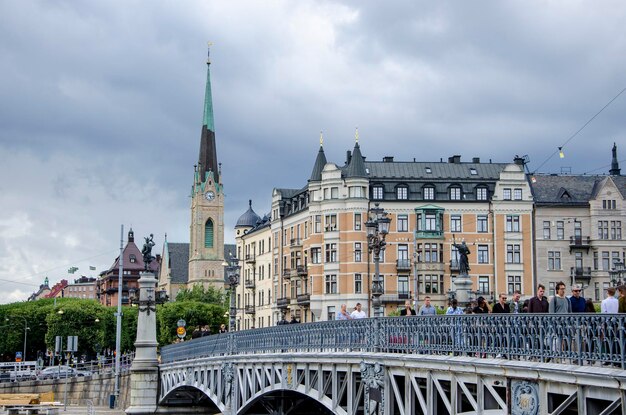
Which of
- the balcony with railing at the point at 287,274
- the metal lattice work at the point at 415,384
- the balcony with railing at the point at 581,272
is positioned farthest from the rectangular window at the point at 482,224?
the metal lattice work at the point at 415,384

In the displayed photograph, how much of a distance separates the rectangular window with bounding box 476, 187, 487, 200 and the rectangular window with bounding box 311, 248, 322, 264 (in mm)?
12960

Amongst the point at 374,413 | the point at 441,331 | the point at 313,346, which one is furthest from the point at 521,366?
the point at 313,346

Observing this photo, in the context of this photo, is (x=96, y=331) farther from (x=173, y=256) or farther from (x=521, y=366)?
(x=521, y=366)

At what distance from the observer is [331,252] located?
83.9m

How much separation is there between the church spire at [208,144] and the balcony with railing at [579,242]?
324 feet

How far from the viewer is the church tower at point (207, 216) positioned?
576 ft

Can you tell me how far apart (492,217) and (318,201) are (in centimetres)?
→ 1356

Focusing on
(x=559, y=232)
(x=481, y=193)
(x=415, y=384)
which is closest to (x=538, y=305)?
(x=415, y=384)

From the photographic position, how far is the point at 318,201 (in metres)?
85.3

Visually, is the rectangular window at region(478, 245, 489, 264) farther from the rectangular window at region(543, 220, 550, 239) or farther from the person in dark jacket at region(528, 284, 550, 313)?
the person in dark jacket at region(528, 284, 550, 313)

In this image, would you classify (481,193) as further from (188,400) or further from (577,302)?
(577,302)

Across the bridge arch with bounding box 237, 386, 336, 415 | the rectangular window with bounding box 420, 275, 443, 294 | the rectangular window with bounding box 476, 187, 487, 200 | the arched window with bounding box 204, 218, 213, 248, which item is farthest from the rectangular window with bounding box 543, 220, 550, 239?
the arched window with bounding box 204, 218, 213, 248

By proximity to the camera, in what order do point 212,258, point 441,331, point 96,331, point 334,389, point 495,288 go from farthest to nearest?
1. point 212,258
2. point 96,331
3. point 495,288
4. point 334,389
5. point 441,331

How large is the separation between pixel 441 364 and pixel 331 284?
62717 millimetres
